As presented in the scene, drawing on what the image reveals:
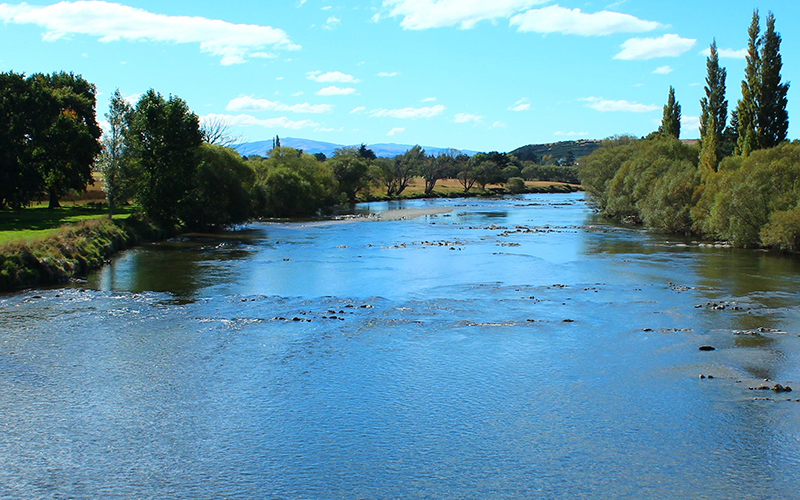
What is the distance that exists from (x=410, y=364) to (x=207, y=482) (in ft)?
25.7

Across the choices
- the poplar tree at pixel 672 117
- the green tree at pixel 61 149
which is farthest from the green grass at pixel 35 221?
the poplar tree at pixel 672 117

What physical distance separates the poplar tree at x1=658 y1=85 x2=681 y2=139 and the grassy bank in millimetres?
77205

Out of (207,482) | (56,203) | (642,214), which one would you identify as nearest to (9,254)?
(207,482)

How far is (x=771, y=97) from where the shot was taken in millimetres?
56375

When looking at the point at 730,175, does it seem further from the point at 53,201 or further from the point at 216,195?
the point at 53,201

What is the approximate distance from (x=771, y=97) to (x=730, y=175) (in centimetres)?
1367

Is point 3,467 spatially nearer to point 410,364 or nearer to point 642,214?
point 410,364

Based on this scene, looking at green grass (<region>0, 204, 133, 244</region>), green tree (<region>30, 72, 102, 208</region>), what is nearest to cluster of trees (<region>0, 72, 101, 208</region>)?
green tree (<region>30, 72, 102, 208</region>)

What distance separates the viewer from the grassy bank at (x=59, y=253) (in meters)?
29.5

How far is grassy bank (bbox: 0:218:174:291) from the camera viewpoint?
29.5 metres

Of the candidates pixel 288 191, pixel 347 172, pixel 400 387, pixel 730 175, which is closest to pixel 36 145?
pixel 288 191

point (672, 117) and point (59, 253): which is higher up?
point (672, 117)

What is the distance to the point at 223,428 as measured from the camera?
14.3 metres

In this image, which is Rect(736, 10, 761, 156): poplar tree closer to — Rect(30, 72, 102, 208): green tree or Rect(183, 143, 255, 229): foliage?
Rect(183, 143, 255, 229): foliage
